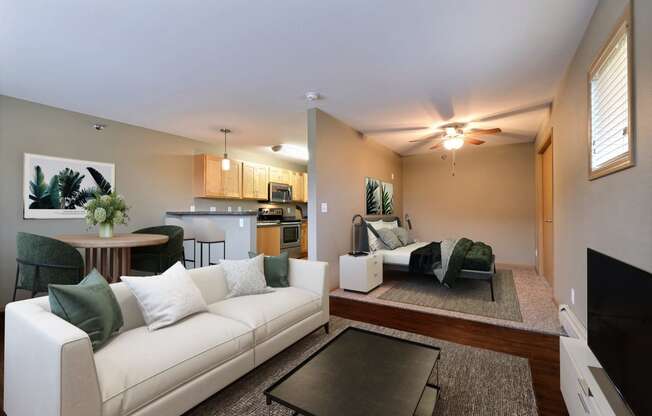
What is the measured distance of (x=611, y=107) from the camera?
71.8 inches

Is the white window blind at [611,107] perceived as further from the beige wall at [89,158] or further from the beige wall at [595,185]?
the beige wall at [89,158]

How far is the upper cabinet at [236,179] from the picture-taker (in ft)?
17.9

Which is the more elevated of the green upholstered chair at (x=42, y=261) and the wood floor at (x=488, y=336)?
the green upholstered chair at (x=42, y=261)

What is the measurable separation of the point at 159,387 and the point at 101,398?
9.3 inches

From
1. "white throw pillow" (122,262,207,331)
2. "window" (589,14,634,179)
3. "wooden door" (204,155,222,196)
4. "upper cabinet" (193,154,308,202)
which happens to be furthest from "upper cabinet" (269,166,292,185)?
"window" (589,14,634,179)

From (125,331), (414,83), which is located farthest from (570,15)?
(125,331)

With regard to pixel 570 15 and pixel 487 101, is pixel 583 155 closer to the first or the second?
pixel 570 15

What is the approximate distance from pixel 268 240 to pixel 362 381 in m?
4.37

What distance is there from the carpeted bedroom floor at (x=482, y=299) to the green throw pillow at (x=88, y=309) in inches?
112

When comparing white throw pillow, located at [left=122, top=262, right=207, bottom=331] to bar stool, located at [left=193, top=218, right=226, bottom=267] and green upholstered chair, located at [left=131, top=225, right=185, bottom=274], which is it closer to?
green upholstered chair, located at [left=131, top=225, right=185, bottom=274]

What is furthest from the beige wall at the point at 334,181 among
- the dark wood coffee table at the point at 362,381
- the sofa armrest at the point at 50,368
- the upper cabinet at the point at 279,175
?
the sofa armrest at the point at 50,368

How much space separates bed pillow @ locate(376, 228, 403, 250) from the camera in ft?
16.1

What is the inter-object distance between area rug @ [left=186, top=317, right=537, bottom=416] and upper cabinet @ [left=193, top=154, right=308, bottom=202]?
3.86 metres

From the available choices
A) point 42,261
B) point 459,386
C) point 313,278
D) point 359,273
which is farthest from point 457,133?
point 42,261
